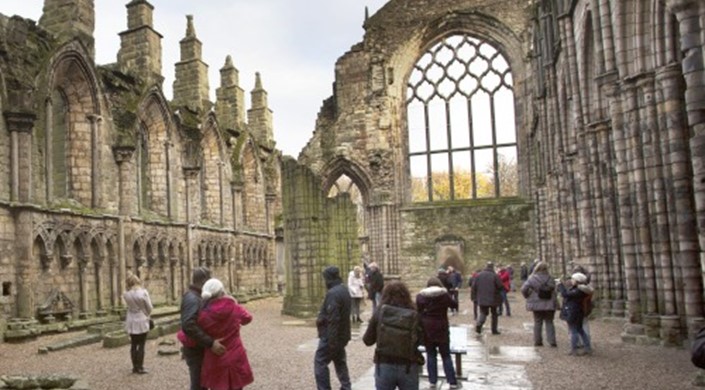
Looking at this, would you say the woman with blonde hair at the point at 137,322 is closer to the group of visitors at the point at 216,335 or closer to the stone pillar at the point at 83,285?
the group of visitors at the point at 216,335

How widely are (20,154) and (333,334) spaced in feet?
34.7

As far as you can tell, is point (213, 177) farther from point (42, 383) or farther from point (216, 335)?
point (216, 335)

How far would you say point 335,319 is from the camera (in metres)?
6.39

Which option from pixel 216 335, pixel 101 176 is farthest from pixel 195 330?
pixel 101 176

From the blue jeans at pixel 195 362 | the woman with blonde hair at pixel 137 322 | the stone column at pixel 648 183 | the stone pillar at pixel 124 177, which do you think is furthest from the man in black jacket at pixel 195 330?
the stone pillar at pixel 124 177

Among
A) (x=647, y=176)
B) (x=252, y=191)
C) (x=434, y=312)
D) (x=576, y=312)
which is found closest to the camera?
(x=434, y=312)

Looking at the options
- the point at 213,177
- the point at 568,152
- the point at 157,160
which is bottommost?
the point at 568,152

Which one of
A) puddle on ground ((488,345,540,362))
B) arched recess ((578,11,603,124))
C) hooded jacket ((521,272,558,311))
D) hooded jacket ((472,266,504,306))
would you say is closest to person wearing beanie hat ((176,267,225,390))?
puddle on ground ((488,345,540,362))

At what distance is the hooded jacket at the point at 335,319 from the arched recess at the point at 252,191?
21443 millimetres

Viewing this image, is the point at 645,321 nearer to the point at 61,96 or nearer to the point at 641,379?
the point at 641,379

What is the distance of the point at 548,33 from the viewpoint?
65.4ft

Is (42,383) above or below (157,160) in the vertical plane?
below

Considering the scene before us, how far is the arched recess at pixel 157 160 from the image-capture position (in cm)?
2028

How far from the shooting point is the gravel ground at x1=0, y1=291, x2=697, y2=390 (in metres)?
7.65
